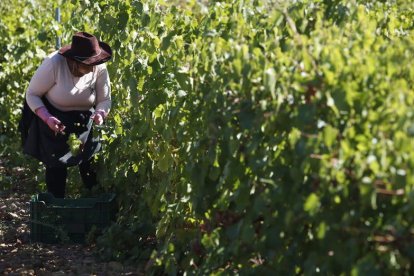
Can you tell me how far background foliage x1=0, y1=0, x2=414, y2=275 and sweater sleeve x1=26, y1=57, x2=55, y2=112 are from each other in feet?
1.69

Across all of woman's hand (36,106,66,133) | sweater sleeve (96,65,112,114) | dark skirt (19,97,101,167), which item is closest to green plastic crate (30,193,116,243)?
dark skirt (19,97,101,167)

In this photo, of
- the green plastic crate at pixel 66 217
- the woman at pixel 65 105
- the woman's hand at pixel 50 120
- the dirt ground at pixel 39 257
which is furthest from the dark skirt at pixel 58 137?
the dirt ground at pixel 39 257

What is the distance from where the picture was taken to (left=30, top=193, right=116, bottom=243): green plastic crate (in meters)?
5.00

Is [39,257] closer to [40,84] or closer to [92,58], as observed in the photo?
[40,84]

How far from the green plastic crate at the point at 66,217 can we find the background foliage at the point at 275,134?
326mm

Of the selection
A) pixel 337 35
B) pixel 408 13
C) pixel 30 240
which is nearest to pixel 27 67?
pixel 30 240

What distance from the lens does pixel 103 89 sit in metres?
5.19

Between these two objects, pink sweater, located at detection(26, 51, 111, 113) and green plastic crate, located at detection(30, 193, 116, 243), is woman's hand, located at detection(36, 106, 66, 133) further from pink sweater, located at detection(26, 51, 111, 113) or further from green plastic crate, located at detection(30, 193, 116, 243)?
green plastic crate, located at detection(30, 193, 116, 243)

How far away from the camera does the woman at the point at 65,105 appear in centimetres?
498

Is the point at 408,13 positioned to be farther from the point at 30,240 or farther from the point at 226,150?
the point at 30,240

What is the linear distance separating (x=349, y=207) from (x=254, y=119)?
1.65 ft

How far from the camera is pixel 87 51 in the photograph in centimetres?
495

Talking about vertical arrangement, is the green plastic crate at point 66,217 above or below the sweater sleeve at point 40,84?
below

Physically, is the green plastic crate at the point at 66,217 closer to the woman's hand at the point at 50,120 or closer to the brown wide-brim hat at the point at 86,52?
the woman's hand at the point at 50,120
